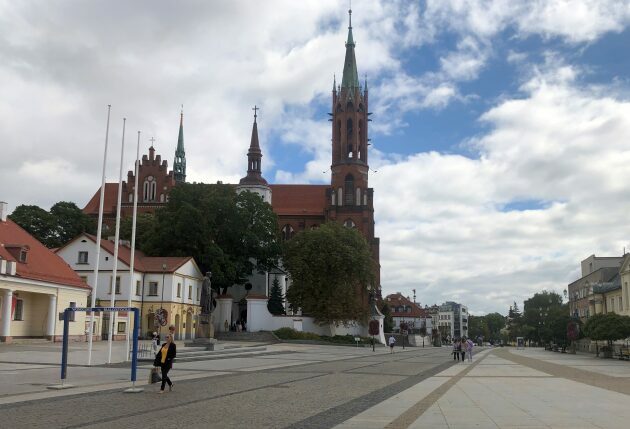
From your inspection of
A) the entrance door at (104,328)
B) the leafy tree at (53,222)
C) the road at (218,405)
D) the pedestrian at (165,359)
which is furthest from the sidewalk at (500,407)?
the leafy tree at (53,222)

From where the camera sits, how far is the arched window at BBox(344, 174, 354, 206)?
9388 centimetres

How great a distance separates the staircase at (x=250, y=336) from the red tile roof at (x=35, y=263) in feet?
60.3

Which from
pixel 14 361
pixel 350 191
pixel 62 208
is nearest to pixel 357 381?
pixel 14 361

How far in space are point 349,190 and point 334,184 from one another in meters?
2.62

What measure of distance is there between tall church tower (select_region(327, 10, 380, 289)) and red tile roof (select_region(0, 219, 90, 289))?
167ft

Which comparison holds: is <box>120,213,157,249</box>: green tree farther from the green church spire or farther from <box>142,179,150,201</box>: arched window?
the green church spire

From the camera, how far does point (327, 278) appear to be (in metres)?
67.4

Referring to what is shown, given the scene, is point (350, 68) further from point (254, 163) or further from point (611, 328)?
point (611, 328)

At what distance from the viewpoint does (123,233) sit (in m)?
67.1

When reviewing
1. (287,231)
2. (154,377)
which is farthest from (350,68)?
(154,377)

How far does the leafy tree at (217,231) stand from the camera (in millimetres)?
62344

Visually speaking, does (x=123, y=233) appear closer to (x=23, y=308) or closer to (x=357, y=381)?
(x=23, y=308)

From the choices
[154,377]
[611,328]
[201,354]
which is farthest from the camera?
[611,328]

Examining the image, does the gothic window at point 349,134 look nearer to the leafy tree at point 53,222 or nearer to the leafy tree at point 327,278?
the leafy tree at point 327,278
